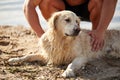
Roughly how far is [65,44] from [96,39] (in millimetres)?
455

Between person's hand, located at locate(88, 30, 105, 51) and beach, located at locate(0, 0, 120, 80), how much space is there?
17 centimetres

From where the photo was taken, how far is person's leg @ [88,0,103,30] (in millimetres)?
6418

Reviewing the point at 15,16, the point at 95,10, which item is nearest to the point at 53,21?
the point at 95,10

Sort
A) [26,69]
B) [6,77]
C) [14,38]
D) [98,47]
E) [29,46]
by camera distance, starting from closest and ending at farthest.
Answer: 1. [6,77]
2. [26,69]
3. [98,47]
4. [29,46]
5. [14,38]

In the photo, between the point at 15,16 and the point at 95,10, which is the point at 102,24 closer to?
the point at 95,10

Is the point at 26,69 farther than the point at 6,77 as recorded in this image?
Yes

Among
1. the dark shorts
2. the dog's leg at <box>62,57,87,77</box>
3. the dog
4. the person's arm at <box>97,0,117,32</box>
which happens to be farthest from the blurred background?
the dog's leg at <box>62,57,87,77</box>

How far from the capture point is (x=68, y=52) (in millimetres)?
5977

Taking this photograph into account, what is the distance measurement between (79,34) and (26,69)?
84cm

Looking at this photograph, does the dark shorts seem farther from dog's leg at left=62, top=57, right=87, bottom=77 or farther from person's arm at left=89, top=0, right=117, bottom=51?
dog's leg at left=62, top=57, right=87, bottom=77

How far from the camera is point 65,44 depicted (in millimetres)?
5957

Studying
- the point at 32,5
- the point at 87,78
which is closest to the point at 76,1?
the point at 32,5

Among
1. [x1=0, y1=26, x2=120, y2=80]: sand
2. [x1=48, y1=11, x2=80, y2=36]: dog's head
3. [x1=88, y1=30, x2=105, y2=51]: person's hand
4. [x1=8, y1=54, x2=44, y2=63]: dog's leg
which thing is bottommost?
[x1=0, y1=26, x2=120, y2=80]: sand

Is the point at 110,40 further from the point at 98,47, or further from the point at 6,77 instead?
the point at 6,77
